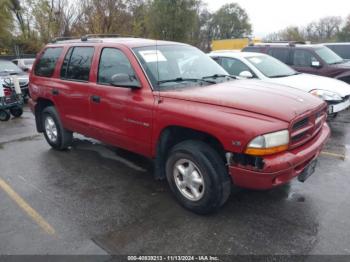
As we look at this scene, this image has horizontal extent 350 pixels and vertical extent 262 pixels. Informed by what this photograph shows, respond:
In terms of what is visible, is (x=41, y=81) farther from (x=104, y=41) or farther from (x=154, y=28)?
(x=154, y=28)

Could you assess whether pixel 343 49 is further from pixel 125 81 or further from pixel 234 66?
pixel 125 81

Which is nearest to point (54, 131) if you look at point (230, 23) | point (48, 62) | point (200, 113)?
point (48, 62)

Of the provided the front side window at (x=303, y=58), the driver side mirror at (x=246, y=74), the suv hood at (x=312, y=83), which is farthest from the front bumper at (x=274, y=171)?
the front side window at (x=303, y=58)

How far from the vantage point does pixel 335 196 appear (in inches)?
163

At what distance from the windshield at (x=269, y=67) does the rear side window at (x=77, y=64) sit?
399 cm

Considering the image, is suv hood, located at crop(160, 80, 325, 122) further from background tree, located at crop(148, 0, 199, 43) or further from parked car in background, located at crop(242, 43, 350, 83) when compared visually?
background tree, located at crop(148, 0, 199, 43)

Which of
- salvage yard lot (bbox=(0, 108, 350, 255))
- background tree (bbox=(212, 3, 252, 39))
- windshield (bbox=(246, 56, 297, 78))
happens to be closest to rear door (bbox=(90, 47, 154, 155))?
salvage yard lot (bbox=(0, 108, 350, 255))

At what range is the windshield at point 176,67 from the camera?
13.6 feet

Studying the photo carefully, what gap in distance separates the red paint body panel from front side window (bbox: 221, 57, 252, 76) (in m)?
3.22

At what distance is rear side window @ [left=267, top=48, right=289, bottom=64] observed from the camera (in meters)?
9.91

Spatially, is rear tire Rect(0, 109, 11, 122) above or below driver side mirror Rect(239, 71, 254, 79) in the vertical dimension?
below

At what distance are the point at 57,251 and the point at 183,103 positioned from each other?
191 centimetres

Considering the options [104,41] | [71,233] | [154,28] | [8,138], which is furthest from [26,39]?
[71,233]

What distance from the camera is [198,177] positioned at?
3.64m
